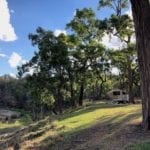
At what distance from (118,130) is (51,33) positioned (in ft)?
84.9

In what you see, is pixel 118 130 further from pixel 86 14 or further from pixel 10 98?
pixel 10 98

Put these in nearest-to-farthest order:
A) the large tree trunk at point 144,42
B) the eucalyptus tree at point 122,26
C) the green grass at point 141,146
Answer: the green grass at point 141,146, the large tree trunk at point 144,42, the eucalyptus tree at point 122,26

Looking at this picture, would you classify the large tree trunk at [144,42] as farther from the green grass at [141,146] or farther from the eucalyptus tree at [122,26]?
the eucalyptus tree at [122,26]

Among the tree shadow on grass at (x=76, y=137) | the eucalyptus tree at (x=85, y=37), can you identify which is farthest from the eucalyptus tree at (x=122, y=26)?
the tree shadow on grass at (x=76, y=137)

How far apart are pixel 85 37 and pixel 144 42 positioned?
1023 inches

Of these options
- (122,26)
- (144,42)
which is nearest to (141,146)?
(144,42)

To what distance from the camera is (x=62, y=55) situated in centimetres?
3844

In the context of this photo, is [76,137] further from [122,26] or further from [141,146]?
[122,26]

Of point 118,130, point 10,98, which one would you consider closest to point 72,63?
point 118,130

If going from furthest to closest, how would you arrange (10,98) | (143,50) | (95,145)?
(10,98), (143,50), (95,145)

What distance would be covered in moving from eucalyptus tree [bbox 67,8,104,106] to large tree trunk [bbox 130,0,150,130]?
24.1 meters

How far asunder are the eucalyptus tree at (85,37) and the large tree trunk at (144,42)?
79.2 ft

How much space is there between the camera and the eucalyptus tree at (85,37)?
3803 centimetres

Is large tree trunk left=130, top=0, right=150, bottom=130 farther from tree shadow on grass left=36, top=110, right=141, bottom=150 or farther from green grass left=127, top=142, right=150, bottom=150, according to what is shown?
green grass left=127, top=142, right=150, bottom=150
